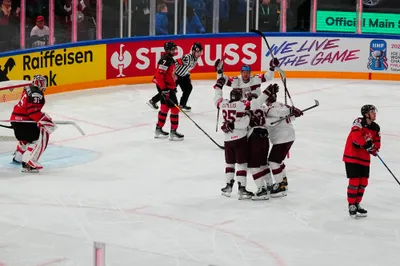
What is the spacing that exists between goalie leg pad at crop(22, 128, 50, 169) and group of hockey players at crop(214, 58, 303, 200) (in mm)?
2056

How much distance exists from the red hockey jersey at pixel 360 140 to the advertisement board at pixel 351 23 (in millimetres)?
9553

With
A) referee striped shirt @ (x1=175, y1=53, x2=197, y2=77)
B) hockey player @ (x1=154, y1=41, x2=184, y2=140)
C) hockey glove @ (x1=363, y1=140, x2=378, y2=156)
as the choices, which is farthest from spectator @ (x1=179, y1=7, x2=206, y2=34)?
hockey glove @ (x1=363, y1=140, x2=378, y2=156)

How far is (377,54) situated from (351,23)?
0.93m

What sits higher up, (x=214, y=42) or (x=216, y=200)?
(x=214, y=42)

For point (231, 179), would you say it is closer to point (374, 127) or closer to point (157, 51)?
point (374, 127)

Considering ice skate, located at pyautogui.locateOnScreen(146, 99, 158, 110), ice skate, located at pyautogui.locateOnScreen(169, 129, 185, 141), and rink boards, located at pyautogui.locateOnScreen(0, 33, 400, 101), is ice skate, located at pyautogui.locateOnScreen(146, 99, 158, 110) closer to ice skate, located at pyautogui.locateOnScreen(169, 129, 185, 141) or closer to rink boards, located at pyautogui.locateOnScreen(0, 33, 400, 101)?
rink boards, located at pyautogui.locateOnScreen(0, 33, 400, 101)

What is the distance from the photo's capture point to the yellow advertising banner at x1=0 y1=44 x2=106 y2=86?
1435 centimetres

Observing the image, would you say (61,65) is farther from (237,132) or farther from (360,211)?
(360,211)

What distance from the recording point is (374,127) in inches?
332

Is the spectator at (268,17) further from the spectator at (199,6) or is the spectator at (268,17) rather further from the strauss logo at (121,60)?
the strauss logo at (121,60)

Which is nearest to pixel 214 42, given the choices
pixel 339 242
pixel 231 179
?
pixel 231 179

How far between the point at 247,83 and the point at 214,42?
21.4 feet

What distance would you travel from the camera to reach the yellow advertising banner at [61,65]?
14.4 meters

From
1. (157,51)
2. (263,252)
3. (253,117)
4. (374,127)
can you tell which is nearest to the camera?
(263,252)
